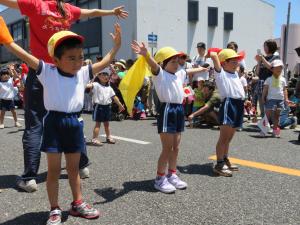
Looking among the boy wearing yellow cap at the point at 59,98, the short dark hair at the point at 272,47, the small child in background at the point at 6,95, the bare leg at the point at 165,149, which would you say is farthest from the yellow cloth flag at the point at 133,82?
the small child in background at the point at 6,95

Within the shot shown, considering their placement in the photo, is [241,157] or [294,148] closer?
[241,157]

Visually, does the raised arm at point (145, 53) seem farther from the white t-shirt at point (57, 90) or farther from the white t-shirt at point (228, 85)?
the white t-shirt at point (228, 85)

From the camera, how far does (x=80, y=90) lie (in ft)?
11.1

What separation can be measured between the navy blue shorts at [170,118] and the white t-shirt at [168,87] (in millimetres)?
64

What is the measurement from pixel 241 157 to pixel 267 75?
11.0ft

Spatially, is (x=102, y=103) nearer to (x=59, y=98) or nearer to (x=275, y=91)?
(x=275, y=91)

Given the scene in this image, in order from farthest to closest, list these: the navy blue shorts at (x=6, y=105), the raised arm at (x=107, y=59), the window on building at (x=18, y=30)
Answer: the window on building at (x=18, y=30), the navy blue shorts at (x=6, y=105), the raised arm at (x=107, y=59)

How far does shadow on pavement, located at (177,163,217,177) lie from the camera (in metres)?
4.96

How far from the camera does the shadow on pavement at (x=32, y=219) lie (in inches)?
133

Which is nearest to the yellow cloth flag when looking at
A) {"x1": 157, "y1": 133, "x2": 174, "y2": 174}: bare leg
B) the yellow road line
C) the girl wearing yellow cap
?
the girl wearing yellow cap

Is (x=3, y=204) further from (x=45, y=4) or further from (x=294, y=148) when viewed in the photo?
(x=294, y=148)

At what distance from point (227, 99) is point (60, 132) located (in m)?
2.40

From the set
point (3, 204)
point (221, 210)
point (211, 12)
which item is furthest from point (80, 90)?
point (211, 12)

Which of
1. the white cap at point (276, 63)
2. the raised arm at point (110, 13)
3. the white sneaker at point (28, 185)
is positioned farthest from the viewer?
the white cap at point (276, 63)
